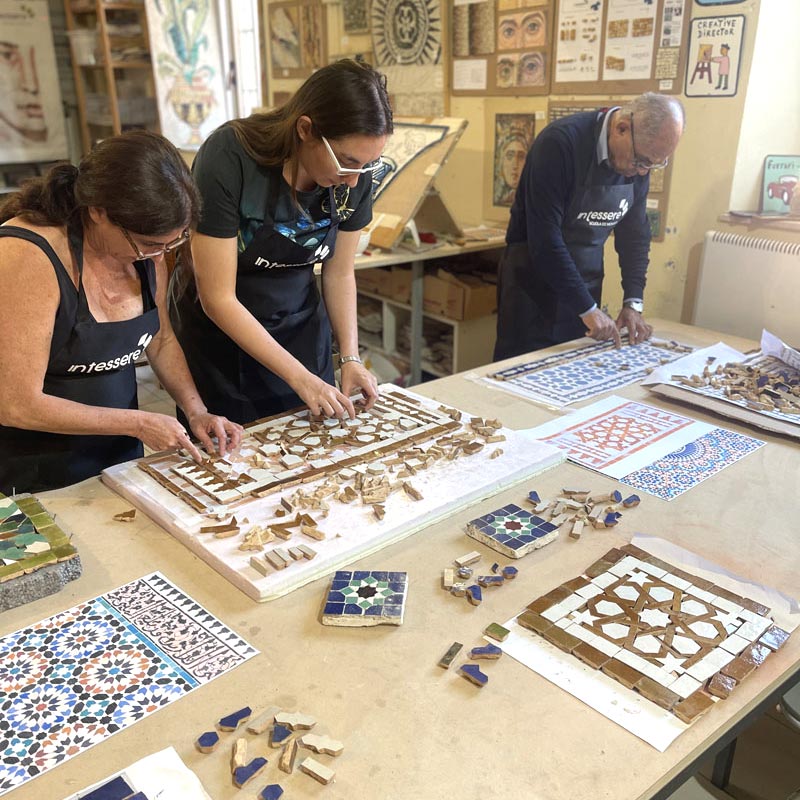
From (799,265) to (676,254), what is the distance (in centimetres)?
59

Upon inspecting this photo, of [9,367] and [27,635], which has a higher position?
[9,367]

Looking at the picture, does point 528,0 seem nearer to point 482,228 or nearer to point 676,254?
point 482,228

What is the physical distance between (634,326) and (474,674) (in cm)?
190

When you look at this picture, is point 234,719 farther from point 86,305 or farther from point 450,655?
point 86,305

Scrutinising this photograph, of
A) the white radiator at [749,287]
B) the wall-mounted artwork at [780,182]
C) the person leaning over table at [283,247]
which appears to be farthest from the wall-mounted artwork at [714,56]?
the person leaning over table at [283,247]

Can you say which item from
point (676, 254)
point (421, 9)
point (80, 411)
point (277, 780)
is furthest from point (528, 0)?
point (277, 780)

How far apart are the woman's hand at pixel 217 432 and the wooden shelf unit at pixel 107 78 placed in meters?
5.02

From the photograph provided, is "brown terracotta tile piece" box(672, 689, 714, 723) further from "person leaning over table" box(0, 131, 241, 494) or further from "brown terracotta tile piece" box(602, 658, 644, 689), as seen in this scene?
"person leaning over table" box(0, 131, 241, 494)

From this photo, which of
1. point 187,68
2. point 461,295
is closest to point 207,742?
point 461,295

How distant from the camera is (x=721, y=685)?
1.09 m

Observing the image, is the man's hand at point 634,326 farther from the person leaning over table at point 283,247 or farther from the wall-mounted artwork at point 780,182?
the person leaning over table at point 283,247

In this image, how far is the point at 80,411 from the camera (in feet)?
5.16

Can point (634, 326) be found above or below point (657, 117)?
below

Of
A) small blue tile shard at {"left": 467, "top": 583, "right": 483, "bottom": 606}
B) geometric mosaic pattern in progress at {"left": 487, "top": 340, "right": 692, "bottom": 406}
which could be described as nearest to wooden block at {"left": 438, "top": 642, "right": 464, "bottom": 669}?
small blue tile shard at {"left": 467, "top": 583, "right": 483, "bottom": 606}
